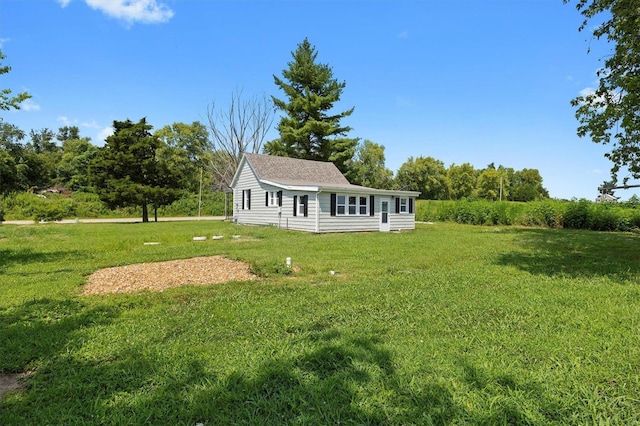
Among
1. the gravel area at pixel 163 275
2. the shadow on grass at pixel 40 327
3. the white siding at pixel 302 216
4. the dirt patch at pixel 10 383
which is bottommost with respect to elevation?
the dirt patch at pixel 10 383

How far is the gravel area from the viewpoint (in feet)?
19.5

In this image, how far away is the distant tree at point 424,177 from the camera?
51.1m

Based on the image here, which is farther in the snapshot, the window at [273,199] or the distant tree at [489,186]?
the distant tree at [489,186]

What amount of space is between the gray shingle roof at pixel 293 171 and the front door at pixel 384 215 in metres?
4.50

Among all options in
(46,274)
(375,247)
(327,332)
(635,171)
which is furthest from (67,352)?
(635,171)

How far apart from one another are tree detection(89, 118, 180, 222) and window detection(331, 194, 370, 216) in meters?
13.2

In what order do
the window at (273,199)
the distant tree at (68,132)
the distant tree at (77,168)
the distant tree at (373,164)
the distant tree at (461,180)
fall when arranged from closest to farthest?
the window at (273,199), the distant tree at (77,168), the distant tree at (373,164), the distant tree at (461,180), the distant tree at (68,132)

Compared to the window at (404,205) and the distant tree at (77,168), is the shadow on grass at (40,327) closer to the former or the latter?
the window at (404,205)

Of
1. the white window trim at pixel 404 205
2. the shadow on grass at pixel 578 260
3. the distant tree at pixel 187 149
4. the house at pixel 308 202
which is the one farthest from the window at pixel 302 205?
the distant tree at pixel 187 149

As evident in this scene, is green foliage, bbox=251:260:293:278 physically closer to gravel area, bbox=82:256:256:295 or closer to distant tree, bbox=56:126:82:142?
gravel area, bbox=82:256:256:295

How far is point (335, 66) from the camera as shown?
35219mm

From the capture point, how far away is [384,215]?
19203 millimetres

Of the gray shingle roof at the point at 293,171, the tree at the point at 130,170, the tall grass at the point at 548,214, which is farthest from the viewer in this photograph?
the tree at the point at 130,170

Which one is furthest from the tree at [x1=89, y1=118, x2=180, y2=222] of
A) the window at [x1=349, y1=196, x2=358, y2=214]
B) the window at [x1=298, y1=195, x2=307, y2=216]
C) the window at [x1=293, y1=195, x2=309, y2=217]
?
the window at [x1=349, y1=196, x2=358, y2=214]
